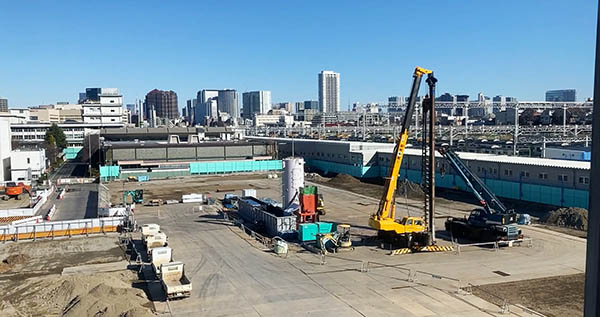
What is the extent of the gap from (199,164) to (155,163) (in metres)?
5.78

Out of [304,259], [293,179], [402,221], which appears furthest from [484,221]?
[293,179]

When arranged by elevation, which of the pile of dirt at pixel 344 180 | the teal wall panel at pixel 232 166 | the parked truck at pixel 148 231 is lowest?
the pile of dirt at pixel 344 180

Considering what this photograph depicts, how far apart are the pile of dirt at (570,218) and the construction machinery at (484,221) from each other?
207 inches

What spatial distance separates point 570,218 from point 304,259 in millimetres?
17324

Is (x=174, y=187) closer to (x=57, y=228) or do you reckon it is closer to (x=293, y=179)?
(x=57, y=228)

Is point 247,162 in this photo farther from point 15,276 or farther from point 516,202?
point 15,276

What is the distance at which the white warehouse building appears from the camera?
54.8 m

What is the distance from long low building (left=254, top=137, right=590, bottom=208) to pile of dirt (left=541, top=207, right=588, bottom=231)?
12.6 feet

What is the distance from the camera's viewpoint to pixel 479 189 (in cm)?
2738

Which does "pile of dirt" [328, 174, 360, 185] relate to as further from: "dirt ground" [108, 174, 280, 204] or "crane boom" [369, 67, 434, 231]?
"crane boom" [369, 67, 434, 231]

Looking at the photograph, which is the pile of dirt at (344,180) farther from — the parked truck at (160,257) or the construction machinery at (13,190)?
the parked truck at (160,257)

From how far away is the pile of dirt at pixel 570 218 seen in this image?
2889cm

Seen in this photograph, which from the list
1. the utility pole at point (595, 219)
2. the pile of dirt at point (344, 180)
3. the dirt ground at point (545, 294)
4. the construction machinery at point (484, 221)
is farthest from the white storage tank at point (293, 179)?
the utility pole at point (595, 219)

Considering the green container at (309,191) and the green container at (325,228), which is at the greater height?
the green container at (309,191)
